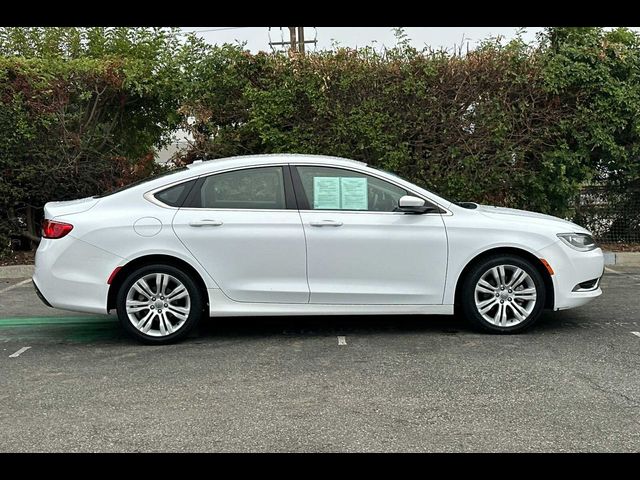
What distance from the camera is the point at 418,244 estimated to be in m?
5.66

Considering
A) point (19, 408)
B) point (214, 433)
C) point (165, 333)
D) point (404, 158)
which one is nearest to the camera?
point (214, 433)

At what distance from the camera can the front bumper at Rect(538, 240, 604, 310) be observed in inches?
225

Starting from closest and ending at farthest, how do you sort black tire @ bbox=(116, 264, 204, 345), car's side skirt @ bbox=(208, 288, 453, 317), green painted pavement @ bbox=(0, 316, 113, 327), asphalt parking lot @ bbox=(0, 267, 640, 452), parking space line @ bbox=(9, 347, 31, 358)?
asphalt parking lot @ bbox=(0, 267, 640, 452), parking space line @ bbox=(9, 347, 31, 358), black tire @ bbox=(116, 264, 204, 345), car's side skirt @ bbox=(208, 288, 453, 317), green painted pavement @ bbox=(0, 316, 113, 327)

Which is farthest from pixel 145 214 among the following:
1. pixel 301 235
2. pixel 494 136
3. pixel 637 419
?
pixel 494 136

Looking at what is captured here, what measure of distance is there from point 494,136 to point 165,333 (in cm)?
583

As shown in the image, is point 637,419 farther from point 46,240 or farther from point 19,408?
point 46,240

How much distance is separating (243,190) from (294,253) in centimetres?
72

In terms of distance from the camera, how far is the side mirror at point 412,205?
18.4ft

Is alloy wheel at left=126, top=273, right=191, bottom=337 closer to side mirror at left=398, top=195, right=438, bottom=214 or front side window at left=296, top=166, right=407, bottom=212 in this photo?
front side window at left=296, top=166, right=407, bottom=212

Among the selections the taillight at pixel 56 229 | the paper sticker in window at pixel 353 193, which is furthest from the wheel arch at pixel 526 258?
the taillight at pixel 56 229

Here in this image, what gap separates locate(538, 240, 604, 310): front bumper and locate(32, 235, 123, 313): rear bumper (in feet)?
11.9

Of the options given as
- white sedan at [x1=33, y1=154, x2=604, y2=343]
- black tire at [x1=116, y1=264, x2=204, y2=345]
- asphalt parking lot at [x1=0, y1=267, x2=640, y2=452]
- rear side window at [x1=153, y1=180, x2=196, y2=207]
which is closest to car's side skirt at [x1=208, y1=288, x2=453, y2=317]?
white sedan at [x1=33, y1=154, x2=604, y2=343]

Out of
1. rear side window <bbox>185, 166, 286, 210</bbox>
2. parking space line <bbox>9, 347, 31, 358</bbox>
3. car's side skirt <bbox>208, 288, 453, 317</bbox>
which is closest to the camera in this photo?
parking space line <bbox>9, 347, 31, 358</bbox>

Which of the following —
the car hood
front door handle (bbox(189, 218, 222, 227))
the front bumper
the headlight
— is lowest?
the front bumper
